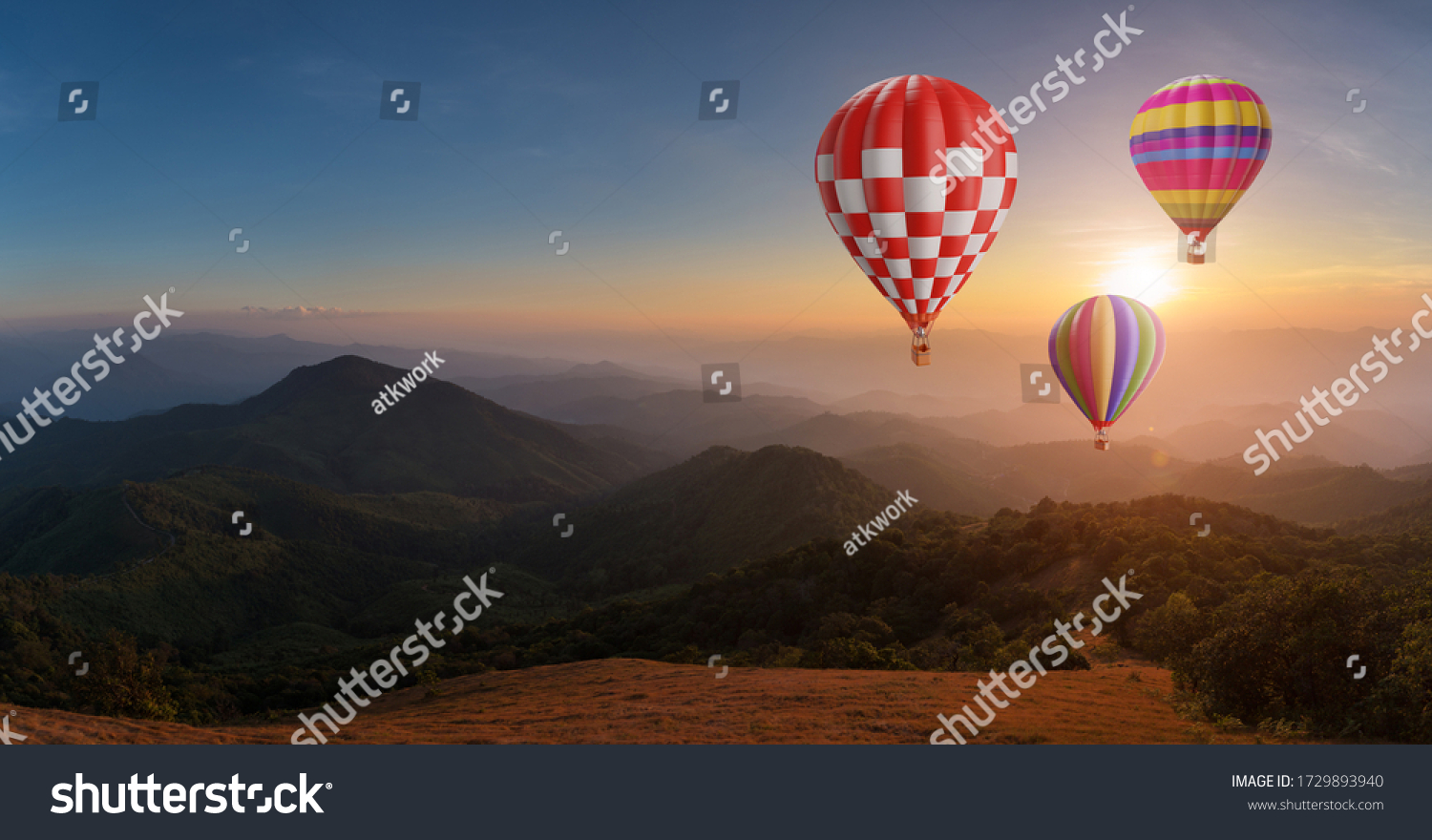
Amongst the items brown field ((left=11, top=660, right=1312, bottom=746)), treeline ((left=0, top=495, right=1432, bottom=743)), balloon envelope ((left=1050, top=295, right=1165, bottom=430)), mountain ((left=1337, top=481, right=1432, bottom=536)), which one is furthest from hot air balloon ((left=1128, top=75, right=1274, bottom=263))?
mountain ((left=1337, top=481, right=1432, bottom=536))

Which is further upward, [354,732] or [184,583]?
[354,732]

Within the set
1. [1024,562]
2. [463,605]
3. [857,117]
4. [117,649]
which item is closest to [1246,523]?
[1024,562]

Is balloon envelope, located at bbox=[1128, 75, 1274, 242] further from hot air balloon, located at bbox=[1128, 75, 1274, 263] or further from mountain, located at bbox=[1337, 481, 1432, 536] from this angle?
mountain, located at bbox=[1337, 481, 1432, 536]

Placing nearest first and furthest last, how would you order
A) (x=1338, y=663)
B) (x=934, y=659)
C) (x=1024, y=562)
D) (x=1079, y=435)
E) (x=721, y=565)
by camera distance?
(x=1338, y=663)
(x=934, y=659)
(x=1024, y=562)
(x=721, y=565)
(x=1079, y=435)

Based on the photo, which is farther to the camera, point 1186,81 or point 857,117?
point 1186,81

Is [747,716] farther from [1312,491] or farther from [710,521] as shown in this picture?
[1312,491]

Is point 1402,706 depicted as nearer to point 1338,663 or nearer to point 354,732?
point 1338,663
